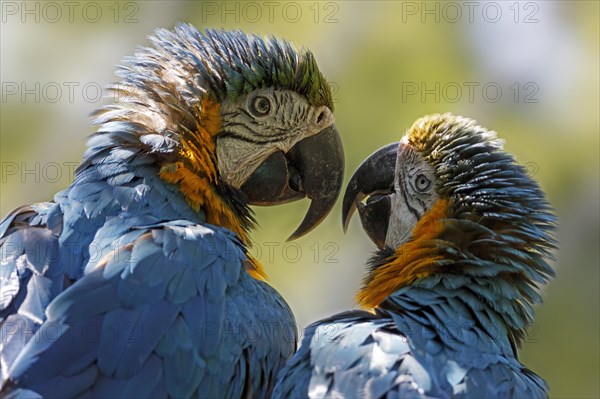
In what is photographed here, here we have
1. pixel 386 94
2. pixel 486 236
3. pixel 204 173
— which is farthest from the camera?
pixel 386 94

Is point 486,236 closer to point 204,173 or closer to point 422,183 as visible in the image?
point 422,183

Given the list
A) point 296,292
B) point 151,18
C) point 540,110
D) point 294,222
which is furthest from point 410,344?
point 151,18

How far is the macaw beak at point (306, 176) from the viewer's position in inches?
169

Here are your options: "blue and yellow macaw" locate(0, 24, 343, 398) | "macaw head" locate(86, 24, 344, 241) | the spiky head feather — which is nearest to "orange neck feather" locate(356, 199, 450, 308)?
the spiky head feather

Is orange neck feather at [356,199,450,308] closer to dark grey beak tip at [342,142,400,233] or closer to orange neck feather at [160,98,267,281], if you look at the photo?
dark grey beak tip at [342,142,400,233]

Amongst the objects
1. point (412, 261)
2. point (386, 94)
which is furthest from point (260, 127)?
point (386, 94)

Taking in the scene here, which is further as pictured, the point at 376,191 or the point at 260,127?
the point at 376,191

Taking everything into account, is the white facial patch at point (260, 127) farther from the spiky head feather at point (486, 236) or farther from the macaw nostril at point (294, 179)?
the spiky head feather at point (486, 236)

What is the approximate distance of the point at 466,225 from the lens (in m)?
3.69

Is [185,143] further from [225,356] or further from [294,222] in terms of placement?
[294,222]

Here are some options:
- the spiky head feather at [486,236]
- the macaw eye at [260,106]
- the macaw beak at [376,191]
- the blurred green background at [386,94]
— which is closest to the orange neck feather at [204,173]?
the macaw eye at [260,106]

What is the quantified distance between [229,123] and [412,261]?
3.71ft

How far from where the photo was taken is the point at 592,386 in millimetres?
6855

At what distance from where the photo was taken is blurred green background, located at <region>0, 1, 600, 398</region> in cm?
683
